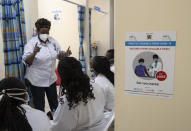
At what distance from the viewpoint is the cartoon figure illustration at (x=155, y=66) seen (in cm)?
71

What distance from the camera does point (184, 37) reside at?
665 millimetres

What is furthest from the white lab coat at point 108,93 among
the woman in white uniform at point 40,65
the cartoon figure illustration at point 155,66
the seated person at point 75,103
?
the cartoon figure illustration at point 155,66

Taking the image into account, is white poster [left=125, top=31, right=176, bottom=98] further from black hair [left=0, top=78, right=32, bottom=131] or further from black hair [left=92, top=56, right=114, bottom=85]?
black hair [left=92, top=56, right=114, bottom=85]

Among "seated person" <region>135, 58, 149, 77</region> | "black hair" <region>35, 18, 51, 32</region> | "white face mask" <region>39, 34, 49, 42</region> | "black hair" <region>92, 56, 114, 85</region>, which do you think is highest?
"black hair" <region>35, 18, 51, 32</region>

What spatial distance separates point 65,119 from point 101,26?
355cm

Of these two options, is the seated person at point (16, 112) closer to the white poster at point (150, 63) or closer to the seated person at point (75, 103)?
the seated person at point (75, 103)

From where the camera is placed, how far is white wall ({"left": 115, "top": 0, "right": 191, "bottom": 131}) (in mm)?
666

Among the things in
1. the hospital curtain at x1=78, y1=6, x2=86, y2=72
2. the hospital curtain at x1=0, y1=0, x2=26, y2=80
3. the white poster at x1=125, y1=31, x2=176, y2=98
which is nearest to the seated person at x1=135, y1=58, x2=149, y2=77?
the white poster at x1=125, y1=31, x2=176, y2=98

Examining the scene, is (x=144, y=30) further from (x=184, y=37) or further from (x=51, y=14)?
(x=51, y=14)

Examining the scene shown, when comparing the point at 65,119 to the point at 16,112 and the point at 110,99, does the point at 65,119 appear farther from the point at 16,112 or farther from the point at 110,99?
the point at 110,99

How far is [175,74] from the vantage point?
0.69 m

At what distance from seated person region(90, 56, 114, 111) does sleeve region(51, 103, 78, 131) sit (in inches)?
21.9

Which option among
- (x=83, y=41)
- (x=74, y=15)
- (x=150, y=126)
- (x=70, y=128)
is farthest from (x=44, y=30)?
(x=74, y=15)

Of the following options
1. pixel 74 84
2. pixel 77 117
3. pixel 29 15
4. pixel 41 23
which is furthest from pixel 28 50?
pixel 77 117
